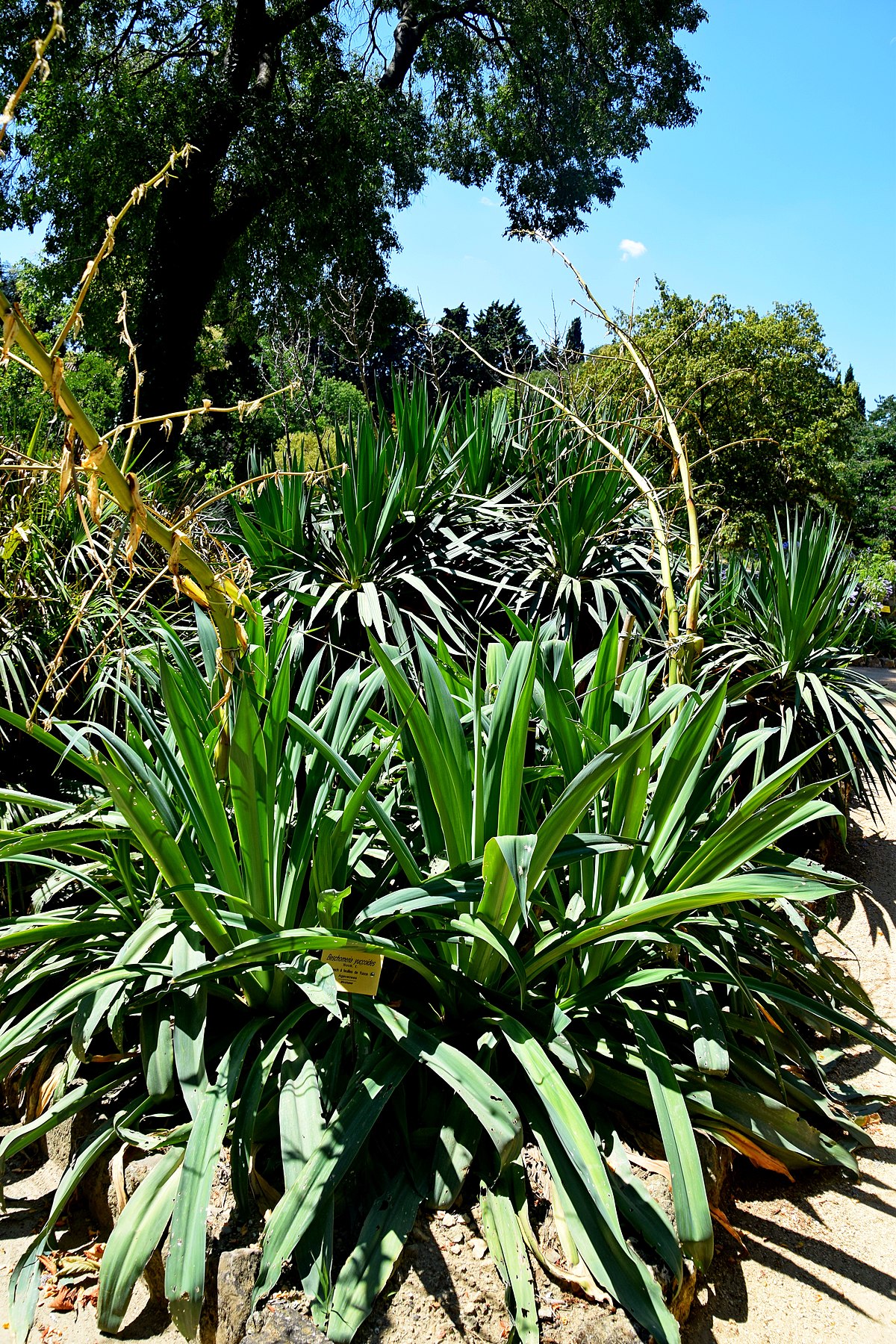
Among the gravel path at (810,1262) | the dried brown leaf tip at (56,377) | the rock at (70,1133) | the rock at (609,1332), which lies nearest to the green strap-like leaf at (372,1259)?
the rock at (609,1332)

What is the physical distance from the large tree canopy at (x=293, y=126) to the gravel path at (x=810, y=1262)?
37.1ft

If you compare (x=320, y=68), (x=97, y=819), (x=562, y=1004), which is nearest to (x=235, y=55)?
(x=320, y=68)

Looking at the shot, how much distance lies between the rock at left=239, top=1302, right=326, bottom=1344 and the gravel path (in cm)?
78

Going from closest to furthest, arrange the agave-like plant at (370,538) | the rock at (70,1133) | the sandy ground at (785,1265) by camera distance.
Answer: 1. the sandy ground at (785,1265)
2. the rock at (70,1133)
3. the agave-like plant at (370,538)

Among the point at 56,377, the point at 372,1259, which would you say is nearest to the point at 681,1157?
the point at 372,1259

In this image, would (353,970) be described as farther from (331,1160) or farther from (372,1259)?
(372,1259)

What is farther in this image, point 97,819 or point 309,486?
point 309,486

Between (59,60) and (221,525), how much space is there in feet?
33.0

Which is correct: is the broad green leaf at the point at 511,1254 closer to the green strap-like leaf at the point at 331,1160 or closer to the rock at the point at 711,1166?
the green strap-like leaf at the point at 331,1160

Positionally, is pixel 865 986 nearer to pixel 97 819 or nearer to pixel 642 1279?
pixel 642 1279

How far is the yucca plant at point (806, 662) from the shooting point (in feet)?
13.7

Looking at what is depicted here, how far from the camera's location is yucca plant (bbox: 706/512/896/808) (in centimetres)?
417

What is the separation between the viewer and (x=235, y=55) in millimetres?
11688

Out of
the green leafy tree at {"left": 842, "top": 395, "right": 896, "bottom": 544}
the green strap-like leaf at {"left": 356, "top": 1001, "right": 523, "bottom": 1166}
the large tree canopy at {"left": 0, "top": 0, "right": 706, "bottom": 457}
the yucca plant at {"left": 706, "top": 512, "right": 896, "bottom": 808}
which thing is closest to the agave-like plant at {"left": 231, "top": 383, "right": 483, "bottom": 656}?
the yucca plant at {"left": 706, "top": 512, "right": 896, "bottom": 808}
